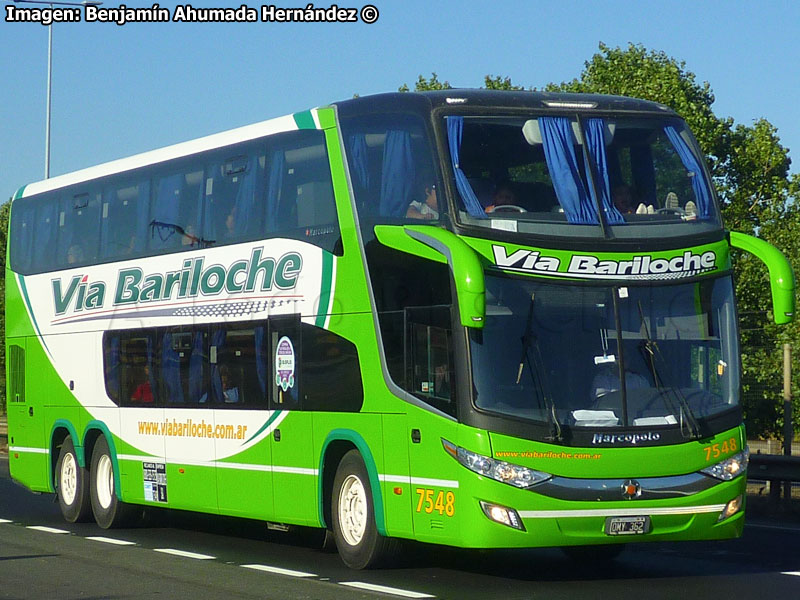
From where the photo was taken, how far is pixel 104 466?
1902 cm

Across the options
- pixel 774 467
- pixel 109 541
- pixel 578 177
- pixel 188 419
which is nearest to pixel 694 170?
pixel 578 177

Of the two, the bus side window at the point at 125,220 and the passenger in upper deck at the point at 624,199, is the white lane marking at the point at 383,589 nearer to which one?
the passenger in upper deck at the point at 624,199

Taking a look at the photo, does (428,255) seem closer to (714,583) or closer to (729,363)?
(729,363)

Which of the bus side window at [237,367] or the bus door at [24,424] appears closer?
the bus side window at [237,367]

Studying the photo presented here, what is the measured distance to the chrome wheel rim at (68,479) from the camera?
773 inches

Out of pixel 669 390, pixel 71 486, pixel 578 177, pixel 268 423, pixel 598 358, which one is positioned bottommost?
pixel 71 486

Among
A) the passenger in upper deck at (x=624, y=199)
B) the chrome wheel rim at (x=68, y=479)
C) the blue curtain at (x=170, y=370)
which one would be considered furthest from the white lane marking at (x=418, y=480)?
the chrome wheel rim at (x=68, y=479)

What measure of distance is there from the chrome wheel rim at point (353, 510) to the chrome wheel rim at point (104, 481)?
19.1ft

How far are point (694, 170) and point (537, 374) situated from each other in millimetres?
2717

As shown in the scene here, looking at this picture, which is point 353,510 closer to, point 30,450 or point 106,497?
point 106,497

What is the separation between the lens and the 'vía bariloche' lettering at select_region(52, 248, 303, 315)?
587 inches

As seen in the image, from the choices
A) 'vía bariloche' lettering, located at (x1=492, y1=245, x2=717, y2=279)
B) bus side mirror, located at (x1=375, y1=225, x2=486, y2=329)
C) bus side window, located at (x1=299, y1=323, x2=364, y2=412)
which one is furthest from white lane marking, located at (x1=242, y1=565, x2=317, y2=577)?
'vía bariloche' lettering, located at (x1=492, y1=245, x2=717, y2=279)

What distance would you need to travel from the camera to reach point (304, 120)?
14680mm

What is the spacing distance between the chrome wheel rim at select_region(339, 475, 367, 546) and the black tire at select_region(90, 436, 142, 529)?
564 cm
